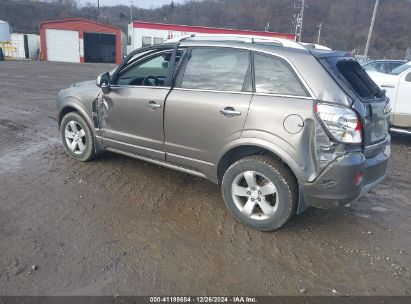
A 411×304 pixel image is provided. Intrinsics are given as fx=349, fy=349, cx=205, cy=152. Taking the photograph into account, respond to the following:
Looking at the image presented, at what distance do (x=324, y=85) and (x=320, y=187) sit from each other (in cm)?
92

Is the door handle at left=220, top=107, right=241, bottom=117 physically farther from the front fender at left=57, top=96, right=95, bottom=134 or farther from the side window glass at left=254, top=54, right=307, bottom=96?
the front fender at left=57, top=96, right=95, bottom=134

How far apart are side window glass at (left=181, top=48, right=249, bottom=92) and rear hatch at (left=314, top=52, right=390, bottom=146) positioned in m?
0.77

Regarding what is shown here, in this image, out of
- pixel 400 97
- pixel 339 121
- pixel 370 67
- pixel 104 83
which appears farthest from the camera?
pixel 370 67

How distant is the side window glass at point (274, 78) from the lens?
3.25 metres

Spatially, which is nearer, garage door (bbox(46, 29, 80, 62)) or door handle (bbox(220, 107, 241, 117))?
door handle (bbox(220, 107, 241, 117))

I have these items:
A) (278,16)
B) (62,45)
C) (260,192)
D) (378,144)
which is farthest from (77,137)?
(278,16)

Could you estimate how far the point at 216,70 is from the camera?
12.2ft

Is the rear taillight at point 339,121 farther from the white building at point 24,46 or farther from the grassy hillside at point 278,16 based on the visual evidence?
the grassy hillside at point 278,16

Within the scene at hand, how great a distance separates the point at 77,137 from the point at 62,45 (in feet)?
129

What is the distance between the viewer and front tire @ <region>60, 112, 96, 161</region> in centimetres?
493

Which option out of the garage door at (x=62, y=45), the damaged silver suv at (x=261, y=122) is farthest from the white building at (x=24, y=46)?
the damaged silver suv at (x=261, y=122)

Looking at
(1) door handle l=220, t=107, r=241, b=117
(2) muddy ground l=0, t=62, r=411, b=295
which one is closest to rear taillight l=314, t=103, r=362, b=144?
(1) door handle l=220, t=107, r=241, b=117

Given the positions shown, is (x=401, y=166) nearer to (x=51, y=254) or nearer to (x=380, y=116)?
(x=380, y=116)

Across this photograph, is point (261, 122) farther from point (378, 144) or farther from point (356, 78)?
point (378, 144)
